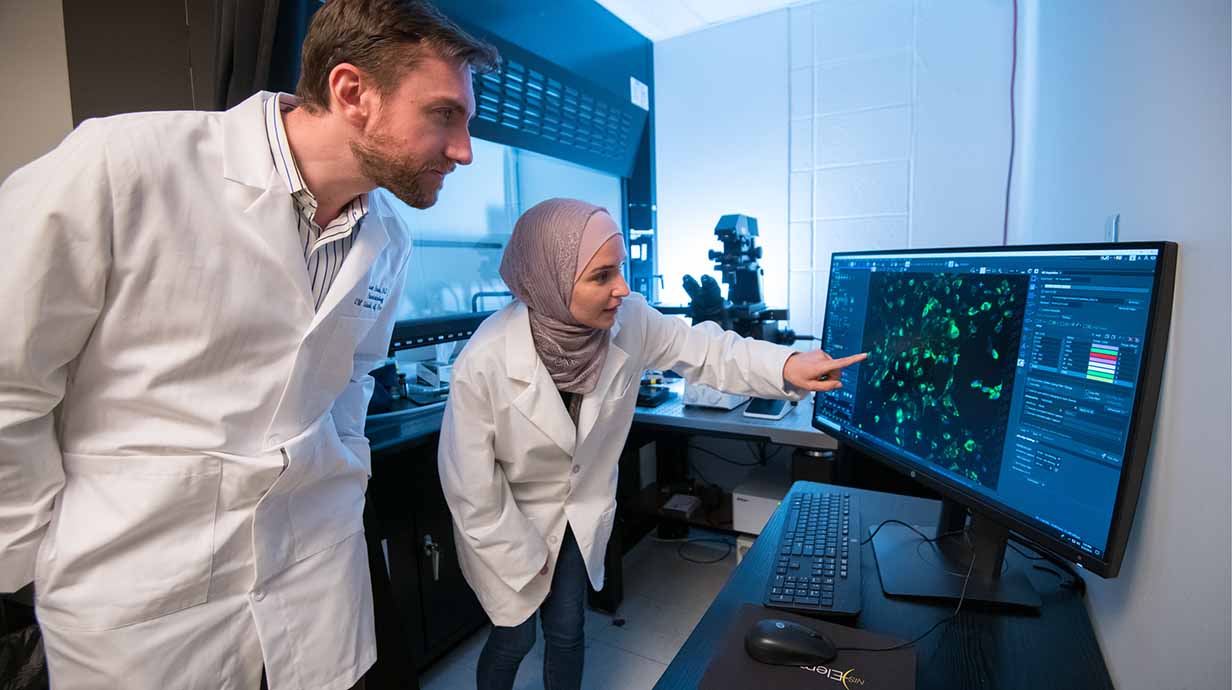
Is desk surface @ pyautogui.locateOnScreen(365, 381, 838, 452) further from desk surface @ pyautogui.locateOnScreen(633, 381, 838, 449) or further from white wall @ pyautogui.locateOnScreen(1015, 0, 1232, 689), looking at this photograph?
white wall @ pyautogui.locateOnScreen(1015, 0, 1232, 689)

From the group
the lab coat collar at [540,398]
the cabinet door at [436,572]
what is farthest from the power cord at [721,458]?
the lab coat collar at [540,398]

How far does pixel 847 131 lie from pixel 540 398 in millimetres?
1874

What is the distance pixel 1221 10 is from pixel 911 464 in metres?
0.66

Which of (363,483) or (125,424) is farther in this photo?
(363,483)

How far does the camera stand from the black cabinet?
5.43 feet

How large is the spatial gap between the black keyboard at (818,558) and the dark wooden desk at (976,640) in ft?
0.11

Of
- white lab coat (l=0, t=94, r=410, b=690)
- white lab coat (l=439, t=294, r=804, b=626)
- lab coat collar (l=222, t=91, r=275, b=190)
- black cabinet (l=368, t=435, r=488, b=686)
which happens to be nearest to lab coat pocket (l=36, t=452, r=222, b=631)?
white lab coat (l=0, t=94, r=410, b=690)

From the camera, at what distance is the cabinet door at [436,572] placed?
176cm

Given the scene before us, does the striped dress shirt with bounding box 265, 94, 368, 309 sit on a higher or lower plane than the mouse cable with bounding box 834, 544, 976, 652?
higher

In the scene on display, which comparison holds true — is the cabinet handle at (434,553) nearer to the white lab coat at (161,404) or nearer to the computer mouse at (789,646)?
the white lab coat at (161,404)

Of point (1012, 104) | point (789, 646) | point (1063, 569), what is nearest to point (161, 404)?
point (789, 646)

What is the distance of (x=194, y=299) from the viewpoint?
2.81 feet

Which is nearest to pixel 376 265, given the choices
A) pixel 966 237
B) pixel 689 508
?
pixel 689 508

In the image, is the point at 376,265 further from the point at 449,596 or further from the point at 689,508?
the point at 689,508
